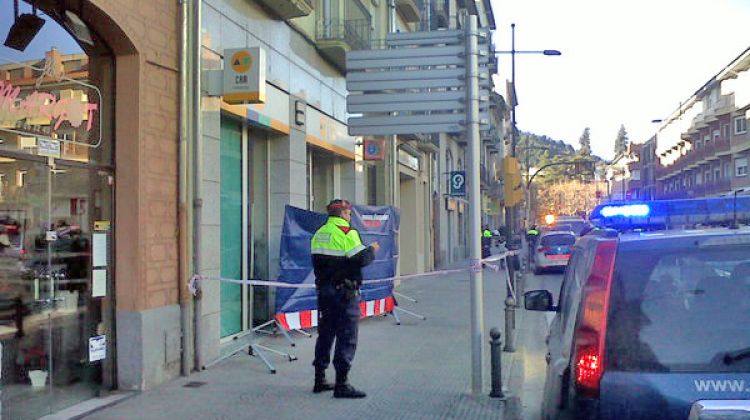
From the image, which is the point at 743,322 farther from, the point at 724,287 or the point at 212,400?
the point at 212,400

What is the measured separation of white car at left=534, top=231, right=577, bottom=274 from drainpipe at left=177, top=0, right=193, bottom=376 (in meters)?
17.9

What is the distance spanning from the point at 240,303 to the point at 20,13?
5.02 m

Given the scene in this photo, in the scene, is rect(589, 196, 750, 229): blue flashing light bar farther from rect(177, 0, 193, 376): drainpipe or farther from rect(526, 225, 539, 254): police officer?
rect(526, 225, 539, 254): police officer

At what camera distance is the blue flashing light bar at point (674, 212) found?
4500 mm

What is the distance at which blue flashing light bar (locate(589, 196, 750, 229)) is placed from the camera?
450cm

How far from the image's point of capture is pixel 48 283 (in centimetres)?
586

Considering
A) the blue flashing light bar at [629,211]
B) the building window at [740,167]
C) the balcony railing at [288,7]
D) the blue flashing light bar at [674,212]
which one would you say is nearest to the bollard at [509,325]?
the blue flashing light bar at [674,212]

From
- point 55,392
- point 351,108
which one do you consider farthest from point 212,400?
point 351,108

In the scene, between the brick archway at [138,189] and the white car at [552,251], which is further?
the white car at [552,251]

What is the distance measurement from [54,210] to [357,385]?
3313mm

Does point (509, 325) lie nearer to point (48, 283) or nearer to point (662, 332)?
point (48, 283)

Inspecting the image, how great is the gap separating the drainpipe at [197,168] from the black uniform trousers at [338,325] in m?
1.54

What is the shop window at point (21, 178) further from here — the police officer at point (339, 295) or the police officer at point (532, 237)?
the police officer at point (532, 237)

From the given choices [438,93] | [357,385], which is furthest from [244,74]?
[357,385]
